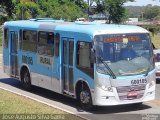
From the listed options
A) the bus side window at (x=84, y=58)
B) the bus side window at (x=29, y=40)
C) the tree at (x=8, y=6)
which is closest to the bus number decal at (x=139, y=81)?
the bus side window at (x=84, y=58)

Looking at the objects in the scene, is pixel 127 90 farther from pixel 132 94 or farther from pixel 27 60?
pixel 27 60

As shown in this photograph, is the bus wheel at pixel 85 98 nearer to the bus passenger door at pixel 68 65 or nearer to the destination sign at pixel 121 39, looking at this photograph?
the bus passenger door at pixel 68 65

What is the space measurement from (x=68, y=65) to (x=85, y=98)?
144 centimetres

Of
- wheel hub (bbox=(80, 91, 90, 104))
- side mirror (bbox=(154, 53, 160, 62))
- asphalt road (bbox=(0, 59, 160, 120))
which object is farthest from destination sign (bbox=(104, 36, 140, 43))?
side mirror (bbox=(154, 53, 160, 62))

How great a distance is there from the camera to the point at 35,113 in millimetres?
12891

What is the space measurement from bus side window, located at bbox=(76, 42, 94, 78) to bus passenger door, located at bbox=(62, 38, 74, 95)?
49cm

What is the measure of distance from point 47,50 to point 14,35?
10.9ft

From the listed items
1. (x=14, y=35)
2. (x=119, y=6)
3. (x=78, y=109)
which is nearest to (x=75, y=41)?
(x=78, y=109)

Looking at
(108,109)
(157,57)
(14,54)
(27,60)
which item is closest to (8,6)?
(157,57)

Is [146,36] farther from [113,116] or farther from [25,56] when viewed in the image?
[25,56]

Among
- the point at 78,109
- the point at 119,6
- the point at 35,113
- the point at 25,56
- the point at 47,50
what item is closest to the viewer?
the point at 35,113

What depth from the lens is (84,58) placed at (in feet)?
47.9

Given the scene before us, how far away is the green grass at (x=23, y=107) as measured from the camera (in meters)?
13.0

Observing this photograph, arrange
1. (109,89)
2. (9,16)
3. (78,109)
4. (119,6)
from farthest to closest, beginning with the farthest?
(119,6) < (9,16) < (78,109) < (109,89)
